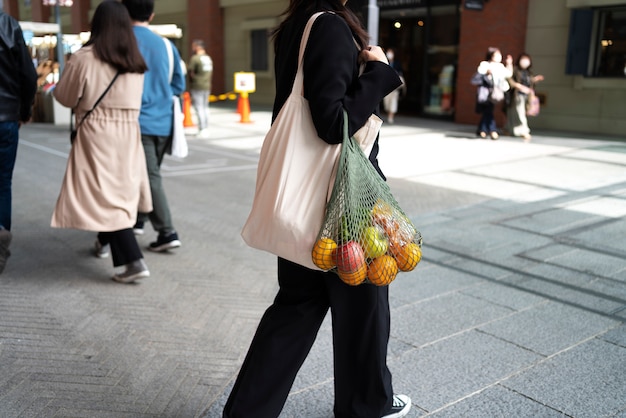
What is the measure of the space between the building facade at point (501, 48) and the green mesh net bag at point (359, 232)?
43.0 ft

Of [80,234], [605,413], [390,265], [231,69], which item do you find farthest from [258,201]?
[231,69]

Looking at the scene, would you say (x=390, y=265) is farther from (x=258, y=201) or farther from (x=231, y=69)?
(x=231, y=69)

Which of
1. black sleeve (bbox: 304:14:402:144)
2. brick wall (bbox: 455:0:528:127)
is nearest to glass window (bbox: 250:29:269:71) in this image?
brick wall (bbox: 455:0:528:127)

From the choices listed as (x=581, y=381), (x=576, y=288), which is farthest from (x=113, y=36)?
(x=576, y=288)

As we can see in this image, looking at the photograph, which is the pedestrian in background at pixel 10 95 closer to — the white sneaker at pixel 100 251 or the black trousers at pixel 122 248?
the white sneaker at pixel 100 251

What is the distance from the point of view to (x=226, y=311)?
157 inches

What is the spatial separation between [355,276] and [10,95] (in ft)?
11.3

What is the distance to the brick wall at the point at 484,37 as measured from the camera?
49.1 feet

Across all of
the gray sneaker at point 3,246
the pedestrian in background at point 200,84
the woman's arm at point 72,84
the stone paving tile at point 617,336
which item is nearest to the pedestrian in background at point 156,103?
the woman's arm at point 72,84

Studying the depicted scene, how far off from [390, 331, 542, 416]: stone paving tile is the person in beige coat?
2065mm

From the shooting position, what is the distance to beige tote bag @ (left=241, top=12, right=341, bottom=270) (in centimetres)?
216

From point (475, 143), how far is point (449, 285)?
334 inches

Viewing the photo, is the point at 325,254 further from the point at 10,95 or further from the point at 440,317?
the point at 10,95

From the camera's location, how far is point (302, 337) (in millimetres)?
2410
